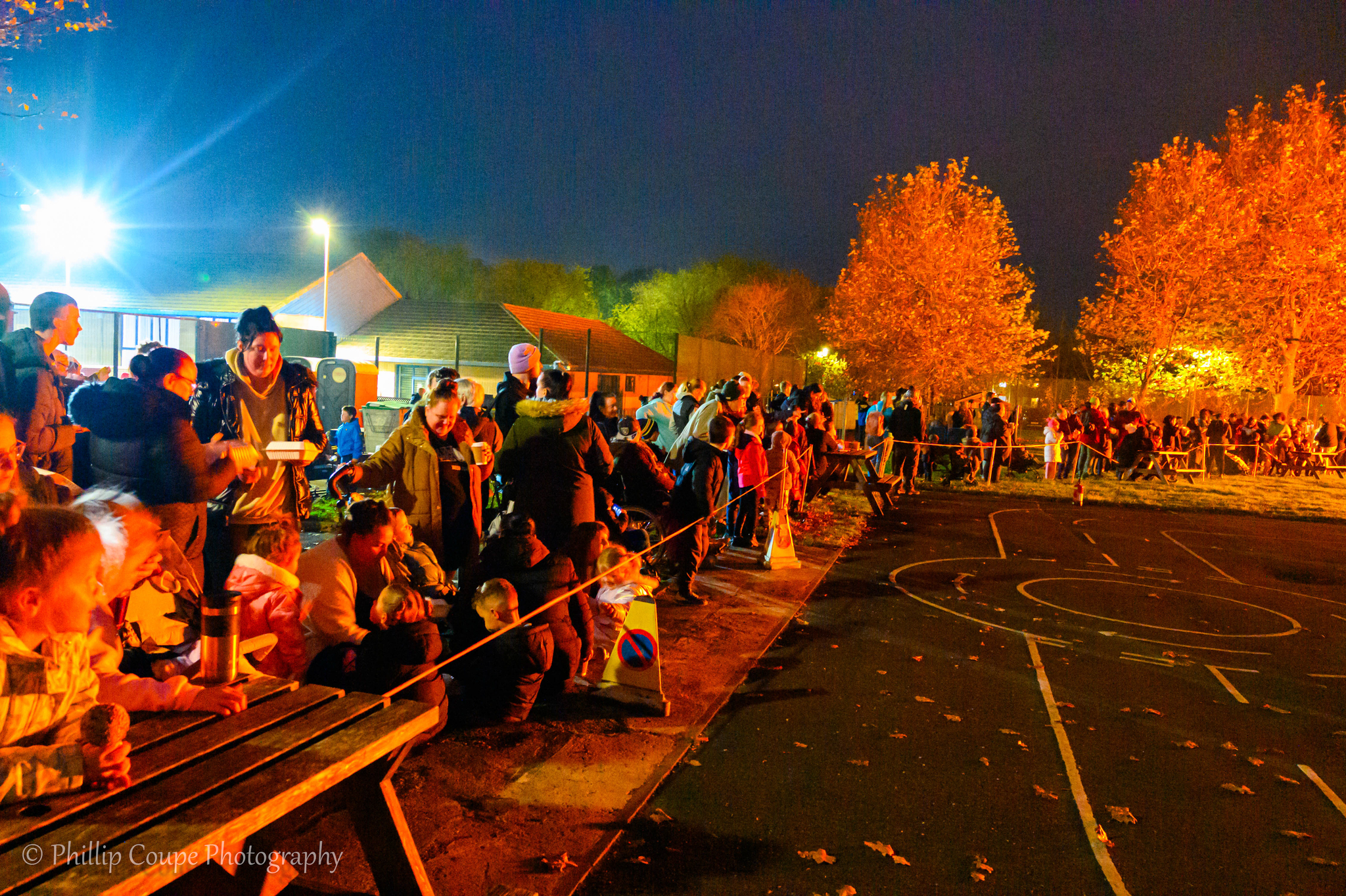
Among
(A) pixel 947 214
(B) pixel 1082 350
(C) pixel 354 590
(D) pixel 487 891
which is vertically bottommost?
(D) pixel 487 891

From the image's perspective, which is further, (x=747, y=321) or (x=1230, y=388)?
(x=747, y=321)

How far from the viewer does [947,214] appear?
108ft

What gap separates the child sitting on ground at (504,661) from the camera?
15.9 feet

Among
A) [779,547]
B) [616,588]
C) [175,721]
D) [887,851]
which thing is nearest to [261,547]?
[175,721]

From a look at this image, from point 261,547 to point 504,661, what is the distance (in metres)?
1.55

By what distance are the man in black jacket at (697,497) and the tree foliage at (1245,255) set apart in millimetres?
28737

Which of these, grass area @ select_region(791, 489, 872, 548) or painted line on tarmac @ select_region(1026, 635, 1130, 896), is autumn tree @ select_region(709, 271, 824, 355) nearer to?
grass area @ select_region(791, 489, 872, 548)

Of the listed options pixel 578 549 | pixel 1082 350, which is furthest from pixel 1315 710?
pixel 1082 350

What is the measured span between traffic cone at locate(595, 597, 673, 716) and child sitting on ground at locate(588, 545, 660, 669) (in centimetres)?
9

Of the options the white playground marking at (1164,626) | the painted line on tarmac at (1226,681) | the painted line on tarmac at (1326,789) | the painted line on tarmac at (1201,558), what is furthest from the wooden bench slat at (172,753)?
the painted line on tarmac at (1201,558)

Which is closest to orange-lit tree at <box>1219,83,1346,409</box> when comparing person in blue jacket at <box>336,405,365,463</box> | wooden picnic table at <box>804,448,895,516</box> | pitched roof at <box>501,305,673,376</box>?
wooden picnic table at <box>804,448,895,516</box>

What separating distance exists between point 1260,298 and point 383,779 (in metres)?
35.2

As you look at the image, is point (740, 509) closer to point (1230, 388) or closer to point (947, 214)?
point (947, 214)

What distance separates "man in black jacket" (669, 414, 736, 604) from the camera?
845 cm
